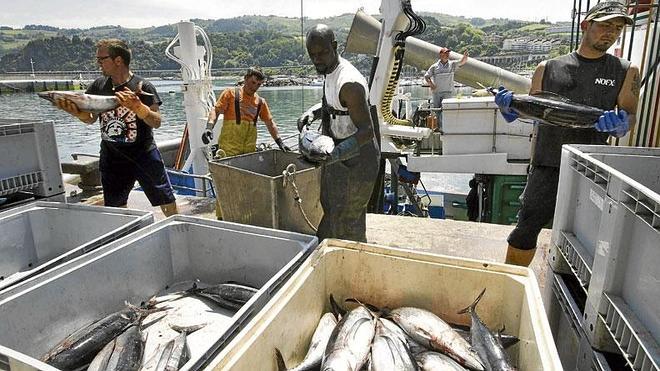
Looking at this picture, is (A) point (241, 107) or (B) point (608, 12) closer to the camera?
(B) point (608, 12)

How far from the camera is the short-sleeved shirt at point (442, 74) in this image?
33.3ft

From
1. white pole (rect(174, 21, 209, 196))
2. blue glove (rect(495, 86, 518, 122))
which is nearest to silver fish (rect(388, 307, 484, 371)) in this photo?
blue glove (rect(495, 86, 518, 122))

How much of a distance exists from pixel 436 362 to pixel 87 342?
1.57m

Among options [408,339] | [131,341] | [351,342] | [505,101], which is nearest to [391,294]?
[408,339]

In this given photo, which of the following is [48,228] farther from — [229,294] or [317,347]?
[317,347]

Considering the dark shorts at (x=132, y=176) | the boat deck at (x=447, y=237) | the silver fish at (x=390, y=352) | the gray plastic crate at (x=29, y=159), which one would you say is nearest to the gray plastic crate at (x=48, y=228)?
the gray plastic crate at (x=29, y=159)

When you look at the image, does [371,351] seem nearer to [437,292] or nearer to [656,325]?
[437,292]

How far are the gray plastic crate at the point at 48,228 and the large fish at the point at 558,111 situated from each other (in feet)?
8.87

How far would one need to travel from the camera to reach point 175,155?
12.6 metres

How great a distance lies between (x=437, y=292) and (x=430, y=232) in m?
2.73

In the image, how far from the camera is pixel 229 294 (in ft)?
7.32

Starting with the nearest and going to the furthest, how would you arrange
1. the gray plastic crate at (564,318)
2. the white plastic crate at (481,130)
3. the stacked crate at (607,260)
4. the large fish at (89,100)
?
the stacked crate at (607,260) → the gray plastic crate at (564,318) → the large fish at (89,100) → the white plastic crate at (481,130)

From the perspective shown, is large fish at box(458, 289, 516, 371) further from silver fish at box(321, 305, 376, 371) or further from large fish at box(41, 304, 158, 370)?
large fish at box(41, 304, 158, 370)

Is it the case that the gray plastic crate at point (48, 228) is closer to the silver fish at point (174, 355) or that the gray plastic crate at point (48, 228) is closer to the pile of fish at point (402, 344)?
the silver fish at point (174, 355)
